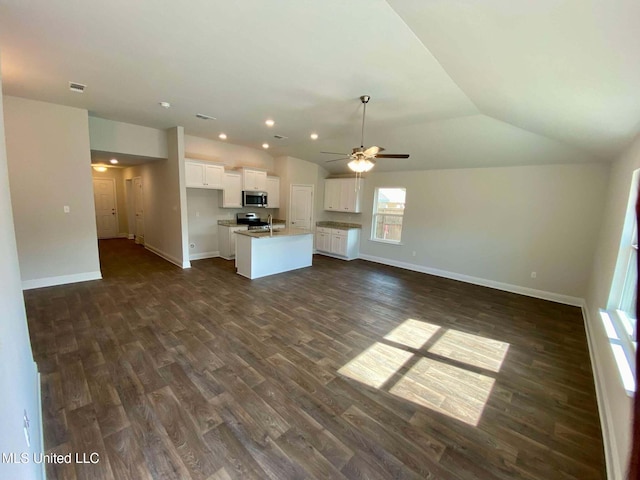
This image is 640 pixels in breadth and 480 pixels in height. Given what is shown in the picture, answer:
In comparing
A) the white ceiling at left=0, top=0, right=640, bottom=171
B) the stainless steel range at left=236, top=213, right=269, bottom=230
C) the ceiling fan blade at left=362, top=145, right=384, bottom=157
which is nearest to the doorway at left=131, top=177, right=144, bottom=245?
the stainless steel range at left=236, top=213, right=269, bottom=230

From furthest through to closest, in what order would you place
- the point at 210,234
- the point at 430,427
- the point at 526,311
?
the point at 210,234
the point at 526,311
the point at 430,427

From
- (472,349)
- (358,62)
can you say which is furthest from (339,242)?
(358,62)

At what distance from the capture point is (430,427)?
6.67 feet

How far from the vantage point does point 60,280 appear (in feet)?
15.2

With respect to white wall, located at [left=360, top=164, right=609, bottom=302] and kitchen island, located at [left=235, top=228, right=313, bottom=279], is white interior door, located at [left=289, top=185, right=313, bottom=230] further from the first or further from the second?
white wall, located at [left=360, top=164, right=609, bottom=302]

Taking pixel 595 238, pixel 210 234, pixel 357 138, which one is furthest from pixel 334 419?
pixel 210 234

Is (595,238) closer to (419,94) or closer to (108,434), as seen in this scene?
(419,94)

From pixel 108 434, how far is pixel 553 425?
10.8 feet

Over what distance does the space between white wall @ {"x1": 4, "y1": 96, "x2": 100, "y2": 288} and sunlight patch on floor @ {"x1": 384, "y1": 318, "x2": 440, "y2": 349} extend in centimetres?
540

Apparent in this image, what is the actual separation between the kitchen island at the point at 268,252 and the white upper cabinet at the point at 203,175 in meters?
1.56

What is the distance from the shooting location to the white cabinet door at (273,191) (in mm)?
7430

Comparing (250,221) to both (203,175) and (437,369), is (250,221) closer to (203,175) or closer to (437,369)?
(203,175)

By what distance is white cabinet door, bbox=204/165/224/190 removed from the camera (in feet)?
20.4

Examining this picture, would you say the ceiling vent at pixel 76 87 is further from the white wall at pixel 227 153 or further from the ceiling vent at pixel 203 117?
the white wall at pixel 227 153
